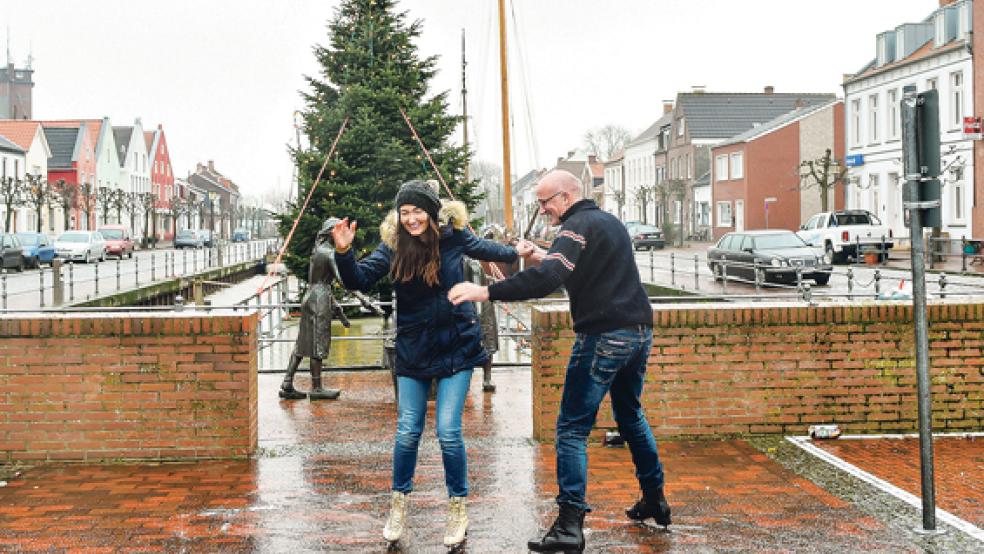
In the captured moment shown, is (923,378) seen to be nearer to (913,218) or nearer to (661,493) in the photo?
(913,218)

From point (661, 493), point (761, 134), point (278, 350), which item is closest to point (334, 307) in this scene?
point (278, 350)

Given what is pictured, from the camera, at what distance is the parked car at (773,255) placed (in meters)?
27.5

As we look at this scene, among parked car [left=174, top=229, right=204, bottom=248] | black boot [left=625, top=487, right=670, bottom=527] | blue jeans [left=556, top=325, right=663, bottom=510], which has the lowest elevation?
black boot [left=625, top=487, right=670, bottom=527]

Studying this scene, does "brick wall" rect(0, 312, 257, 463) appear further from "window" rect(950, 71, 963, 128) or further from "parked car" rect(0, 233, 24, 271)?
"window" rect(950, 71, 963, 128)

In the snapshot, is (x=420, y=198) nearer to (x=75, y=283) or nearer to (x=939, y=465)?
(x=939, y=465)

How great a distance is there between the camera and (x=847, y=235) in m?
35.7

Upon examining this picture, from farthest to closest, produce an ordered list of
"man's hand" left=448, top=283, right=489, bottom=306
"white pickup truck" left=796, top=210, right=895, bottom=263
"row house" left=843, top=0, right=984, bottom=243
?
"row house" left=843, top=0, right=984, bottom=243 → "white pickup truck" left=796, top=210, right=895, bottom=263 → "man's hand" left=448, top=283, right=489, bottom=306

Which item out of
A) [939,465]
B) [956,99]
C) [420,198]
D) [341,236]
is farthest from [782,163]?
[341,236]

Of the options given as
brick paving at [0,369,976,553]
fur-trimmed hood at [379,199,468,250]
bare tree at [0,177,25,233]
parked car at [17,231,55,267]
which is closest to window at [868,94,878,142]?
parked car at [17,231,55,267]

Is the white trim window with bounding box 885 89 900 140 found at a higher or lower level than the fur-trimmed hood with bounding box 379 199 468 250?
higher

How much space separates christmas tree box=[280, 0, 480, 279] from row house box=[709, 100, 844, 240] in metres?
38.7

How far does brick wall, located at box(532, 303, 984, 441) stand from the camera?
307 inches

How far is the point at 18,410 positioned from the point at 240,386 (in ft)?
4.95

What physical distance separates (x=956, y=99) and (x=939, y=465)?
1471 inches
